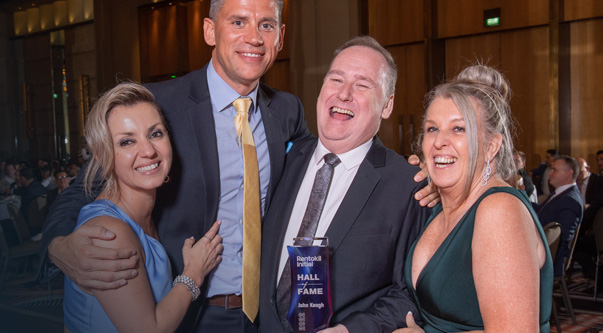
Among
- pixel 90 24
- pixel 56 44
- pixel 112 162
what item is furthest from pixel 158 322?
pixel 56 44

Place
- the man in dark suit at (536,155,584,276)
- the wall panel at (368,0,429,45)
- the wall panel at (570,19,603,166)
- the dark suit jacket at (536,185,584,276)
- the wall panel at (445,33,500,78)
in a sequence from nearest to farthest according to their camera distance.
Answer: the man in dark suit at (536,155,584,276)
the dark suit jacket at (536,185,584,276)
the wall panel at (570,19,603,166)
the wall panel at (445,33,500,78)
the wall panel at (368,0,429,45)

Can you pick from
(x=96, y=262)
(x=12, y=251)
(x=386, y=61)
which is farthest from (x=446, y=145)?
(x=12, y=251)

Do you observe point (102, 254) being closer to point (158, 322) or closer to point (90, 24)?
point (158, 322)

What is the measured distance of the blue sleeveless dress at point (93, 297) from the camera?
5.06 feet

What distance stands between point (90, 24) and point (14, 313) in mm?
9807

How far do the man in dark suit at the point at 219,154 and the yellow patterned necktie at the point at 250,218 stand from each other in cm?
4

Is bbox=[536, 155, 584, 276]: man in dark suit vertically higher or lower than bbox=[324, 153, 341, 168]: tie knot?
lower

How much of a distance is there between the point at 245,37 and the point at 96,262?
2.88ft

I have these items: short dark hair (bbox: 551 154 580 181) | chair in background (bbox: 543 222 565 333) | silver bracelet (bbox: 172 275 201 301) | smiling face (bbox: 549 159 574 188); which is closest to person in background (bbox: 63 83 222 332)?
silver bracelet (bbox: 172 275 201 301)

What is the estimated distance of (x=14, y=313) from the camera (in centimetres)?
520

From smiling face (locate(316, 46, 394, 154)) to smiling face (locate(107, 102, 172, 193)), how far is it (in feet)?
1.79

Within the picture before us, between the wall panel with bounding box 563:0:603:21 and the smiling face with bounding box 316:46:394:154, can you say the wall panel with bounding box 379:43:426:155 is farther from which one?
the smiling face with bounding box 316:46:394:154

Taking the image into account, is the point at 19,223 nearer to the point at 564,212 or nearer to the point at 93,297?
the point at 93,297

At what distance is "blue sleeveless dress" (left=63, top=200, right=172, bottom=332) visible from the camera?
5.06 ft
